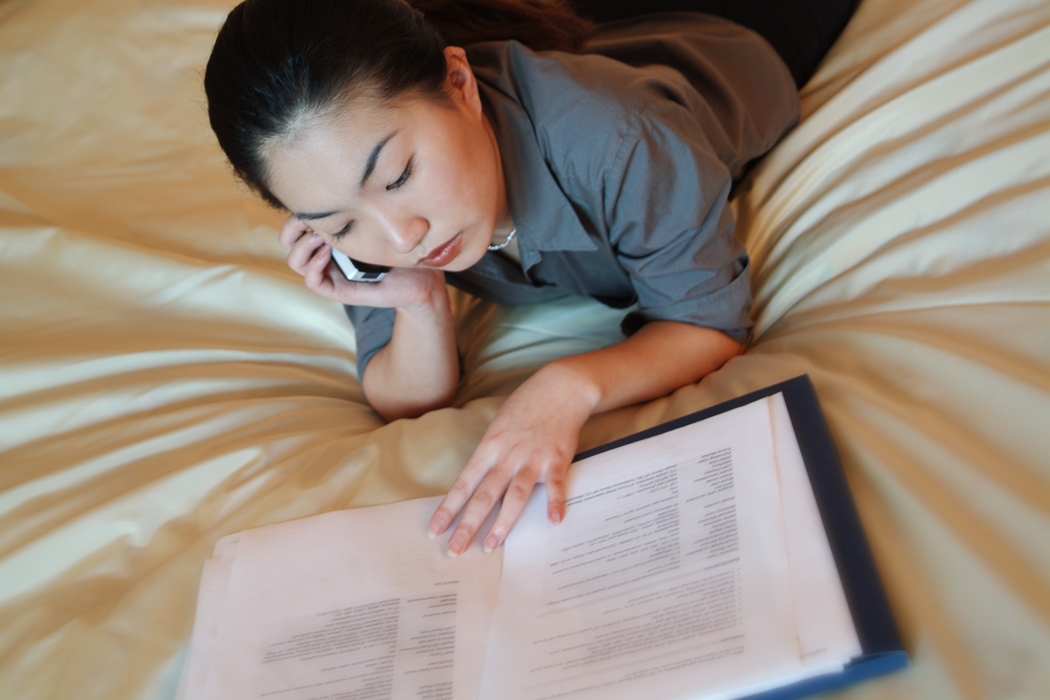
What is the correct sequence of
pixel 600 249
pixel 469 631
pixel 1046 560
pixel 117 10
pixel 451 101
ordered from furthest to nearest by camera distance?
pixel 117 10 → pixel 600 249 → pixel 451 101 → pixel 469 631 → pixel 1046 560

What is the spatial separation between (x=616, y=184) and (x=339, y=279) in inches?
15.1

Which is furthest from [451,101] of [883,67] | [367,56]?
[883,67]

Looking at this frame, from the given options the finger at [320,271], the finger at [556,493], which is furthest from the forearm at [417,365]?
the finger at [556,493]

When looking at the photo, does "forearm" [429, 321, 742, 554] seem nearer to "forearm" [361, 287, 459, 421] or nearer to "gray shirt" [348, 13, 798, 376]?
"gray shirt" [348, 13, 798, 376]

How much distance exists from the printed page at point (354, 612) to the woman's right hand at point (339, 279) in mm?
315

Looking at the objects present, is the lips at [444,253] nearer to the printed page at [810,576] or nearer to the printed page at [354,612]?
the printed page at [354,612]

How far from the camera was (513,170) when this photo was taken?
0.98 metres

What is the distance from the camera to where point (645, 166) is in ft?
2.96

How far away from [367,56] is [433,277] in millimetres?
359

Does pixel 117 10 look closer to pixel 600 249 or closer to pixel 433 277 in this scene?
pixel 433 277

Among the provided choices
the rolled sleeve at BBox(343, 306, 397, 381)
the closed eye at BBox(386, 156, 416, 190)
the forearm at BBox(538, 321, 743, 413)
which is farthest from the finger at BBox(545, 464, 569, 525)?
the rolled sleeve at BBox(343, 306, 397, 381)

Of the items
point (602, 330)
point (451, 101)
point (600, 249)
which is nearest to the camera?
point (451, 101)

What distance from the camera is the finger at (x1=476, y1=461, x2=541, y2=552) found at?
75 centimetres

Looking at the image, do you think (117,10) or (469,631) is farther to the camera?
(117,10)
